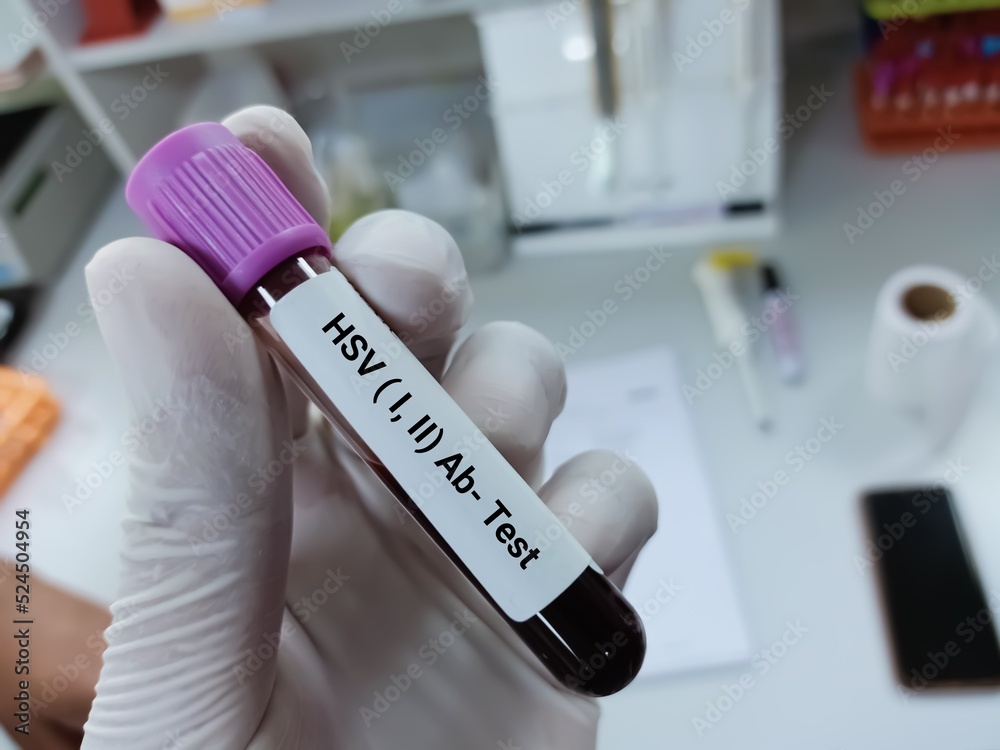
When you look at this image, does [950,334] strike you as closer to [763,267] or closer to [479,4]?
[763,267]

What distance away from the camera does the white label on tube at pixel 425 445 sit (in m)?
0.38

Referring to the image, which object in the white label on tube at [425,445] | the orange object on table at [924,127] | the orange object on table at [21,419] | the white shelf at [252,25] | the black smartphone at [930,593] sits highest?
the white shelf at [252,25]

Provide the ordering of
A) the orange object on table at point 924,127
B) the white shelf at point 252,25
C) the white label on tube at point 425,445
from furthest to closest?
the orange object on table at point 924,127 → the white shelf at point 252,25 → the white label on tube at point 425,445

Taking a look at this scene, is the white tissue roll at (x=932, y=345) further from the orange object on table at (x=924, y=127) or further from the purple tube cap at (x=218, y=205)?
the purple tube cap at (x=218, y=205)

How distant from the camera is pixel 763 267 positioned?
0.91 m

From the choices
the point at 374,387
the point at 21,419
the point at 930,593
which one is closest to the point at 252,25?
the point at 21,419

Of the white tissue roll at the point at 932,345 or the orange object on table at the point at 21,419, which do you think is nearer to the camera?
the white tissue roll at the point at 932,345

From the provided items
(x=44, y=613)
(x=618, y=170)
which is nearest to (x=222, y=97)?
(x=618, y=170)

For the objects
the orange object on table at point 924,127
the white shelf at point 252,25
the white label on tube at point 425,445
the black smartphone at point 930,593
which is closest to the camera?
the white label on tube at point 425,445

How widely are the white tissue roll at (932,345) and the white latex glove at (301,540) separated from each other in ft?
1.09

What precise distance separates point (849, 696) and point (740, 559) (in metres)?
0.14

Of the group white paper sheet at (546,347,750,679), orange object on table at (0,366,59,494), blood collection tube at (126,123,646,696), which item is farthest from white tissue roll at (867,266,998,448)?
orange object on table at (0,366,59,494)

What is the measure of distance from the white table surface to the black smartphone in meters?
0.01

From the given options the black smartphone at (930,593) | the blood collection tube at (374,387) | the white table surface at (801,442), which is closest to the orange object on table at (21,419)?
the white table surface at (801,442)
